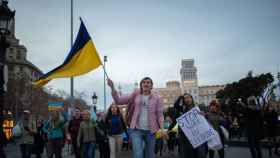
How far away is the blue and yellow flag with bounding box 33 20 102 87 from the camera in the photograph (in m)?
8.43

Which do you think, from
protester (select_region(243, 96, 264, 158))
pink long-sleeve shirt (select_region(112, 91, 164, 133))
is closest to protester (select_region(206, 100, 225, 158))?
protester (select_region(243, 96, 264, 158))

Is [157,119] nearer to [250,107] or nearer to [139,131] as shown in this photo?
[139,131]

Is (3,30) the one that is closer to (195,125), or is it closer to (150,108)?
(150,108)

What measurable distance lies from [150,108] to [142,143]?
0.69m

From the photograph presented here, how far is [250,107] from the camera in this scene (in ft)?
32.3

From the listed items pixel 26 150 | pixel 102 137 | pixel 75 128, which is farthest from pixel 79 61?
pixel 26 150

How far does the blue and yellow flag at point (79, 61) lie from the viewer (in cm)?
843

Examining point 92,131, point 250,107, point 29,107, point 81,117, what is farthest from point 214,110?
point 29,107

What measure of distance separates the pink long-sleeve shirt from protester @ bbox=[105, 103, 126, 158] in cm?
348

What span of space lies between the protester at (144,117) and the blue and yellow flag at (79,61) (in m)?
2.02

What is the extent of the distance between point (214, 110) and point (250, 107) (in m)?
1.03

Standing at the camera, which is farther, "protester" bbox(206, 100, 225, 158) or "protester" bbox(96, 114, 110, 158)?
"protester" bbox(96, 114, 110, 158)

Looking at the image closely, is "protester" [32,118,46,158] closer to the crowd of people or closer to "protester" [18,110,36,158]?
the crowd of people

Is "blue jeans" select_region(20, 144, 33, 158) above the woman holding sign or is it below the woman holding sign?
below
